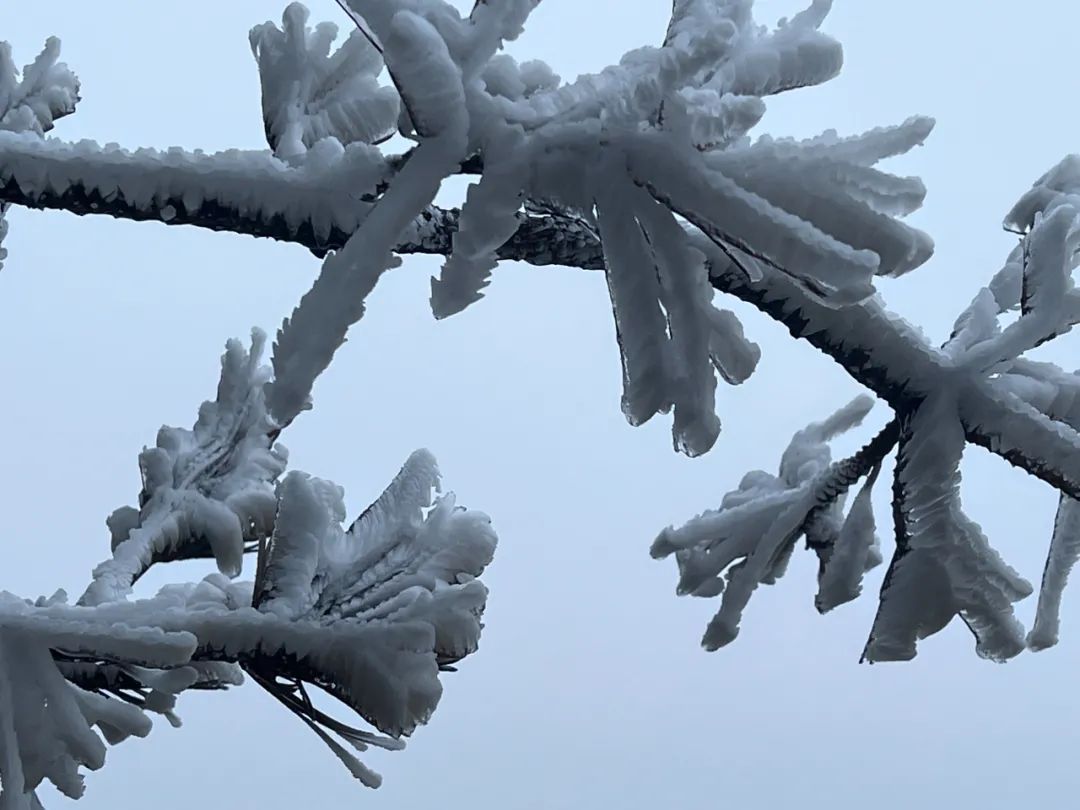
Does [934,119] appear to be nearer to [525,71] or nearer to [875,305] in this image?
[875,305]

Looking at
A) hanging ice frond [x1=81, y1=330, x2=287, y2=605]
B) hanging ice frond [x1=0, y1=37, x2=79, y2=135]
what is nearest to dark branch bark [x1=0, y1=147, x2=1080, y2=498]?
hanging ice frond [x1=81, y1=330, x2=287, y2=605]

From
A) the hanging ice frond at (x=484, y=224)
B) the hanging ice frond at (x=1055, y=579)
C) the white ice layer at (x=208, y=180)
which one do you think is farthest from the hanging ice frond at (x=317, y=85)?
the hanging ice frond at (x=1055, y=579)

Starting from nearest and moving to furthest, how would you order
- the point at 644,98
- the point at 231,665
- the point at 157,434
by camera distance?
the point at 644,98
the point at 231,665
the point at 157,434

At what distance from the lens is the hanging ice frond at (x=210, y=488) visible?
1.16 meters

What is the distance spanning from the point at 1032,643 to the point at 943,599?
0.23 metres

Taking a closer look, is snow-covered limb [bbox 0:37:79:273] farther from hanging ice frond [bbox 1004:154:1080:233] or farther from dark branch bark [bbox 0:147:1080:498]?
hanging ice frond [bbox 1004:154:1080:233]

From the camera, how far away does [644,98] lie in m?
0.74

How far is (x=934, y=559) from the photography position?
106cm

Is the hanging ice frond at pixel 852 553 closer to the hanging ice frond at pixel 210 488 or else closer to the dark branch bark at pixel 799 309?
the dark branch bark at pixel 799 309

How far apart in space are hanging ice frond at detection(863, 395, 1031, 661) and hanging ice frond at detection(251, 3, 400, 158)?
0.61 m

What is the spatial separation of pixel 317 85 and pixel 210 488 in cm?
45

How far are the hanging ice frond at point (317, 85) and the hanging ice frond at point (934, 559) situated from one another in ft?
2.00

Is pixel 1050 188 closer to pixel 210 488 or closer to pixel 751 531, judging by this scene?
pixel 751 531

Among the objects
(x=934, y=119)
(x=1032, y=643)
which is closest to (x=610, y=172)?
(x=934, y=119)
